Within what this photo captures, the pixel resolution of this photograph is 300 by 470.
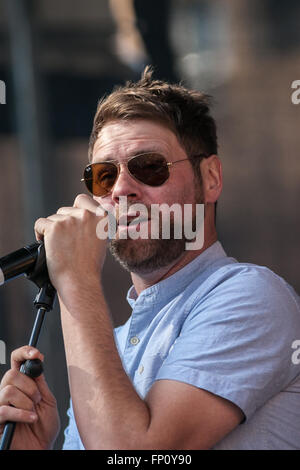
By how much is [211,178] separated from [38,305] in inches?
31.5

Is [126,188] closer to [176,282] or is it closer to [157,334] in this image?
[176,282]

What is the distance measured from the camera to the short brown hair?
1.86m

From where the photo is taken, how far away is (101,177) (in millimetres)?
1776

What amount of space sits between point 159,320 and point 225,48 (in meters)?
6.67

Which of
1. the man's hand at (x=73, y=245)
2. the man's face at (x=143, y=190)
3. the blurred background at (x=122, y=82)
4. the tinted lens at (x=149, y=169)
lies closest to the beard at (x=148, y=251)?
the man's face at (x=143, y=190)

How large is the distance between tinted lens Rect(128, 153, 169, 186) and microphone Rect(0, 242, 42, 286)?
0.40 m

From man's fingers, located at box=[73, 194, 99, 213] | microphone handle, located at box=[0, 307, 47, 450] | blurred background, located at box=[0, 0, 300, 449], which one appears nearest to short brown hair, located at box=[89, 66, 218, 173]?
man's fingers, located at box=[73, 194, 99, 213]

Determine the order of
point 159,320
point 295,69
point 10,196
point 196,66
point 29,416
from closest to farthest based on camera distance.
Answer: point 29,416 < point 159,320 < point 10,196 < point 196,66 < point 295,69

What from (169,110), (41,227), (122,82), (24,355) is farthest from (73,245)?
(122,82)

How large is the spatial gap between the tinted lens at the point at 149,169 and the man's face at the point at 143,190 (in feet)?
0.05

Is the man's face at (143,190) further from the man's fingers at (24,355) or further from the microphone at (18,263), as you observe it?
the man's fingers at (24,355)
